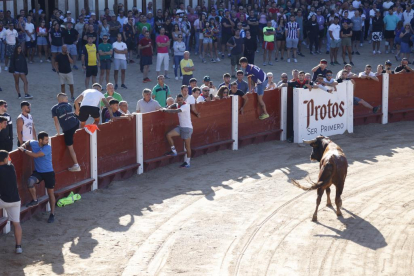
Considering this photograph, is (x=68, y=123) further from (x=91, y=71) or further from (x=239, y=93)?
(x=91, y=71)

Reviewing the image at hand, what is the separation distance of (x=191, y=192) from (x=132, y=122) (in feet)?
7.00

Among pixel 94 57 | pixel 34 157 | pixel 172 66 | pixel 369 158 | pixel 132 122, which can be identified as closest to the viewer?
pixel 34 157

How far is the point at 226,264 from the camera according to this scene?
1059 cm

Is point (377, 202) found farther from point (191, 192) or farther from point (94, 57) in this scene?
point (94, 57)

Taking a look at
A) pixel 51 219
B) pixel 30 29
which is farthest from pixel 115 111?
pixel 30 29

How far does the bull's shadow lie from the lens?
11.4 meters

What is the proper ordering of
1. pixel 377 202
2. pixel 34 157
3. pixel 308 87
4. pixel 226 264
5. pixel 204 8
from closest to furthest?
1. pixel 226 264
2. pixel 34 157
3. pixel 377 202
4. pixel 308 87
5. pixel 204 8

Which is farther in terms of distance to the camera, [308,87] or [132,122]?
[308,87]

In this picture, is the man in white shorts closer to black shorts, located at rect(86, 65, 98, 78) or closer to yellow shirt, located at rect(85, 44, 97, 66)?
black shorts, located at rect(86, 65, 98, 78)

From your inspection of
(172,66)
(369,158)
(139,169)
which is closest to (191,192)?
(139,169)

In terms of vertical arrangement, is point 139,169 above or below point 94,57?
below

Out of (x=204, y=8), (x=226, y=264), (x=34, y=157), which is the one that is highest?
(x=204, y=8)

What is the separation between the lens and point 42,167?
1229cm

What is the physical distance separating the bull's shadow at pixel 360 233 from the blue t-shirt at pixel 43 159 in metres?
4.54
